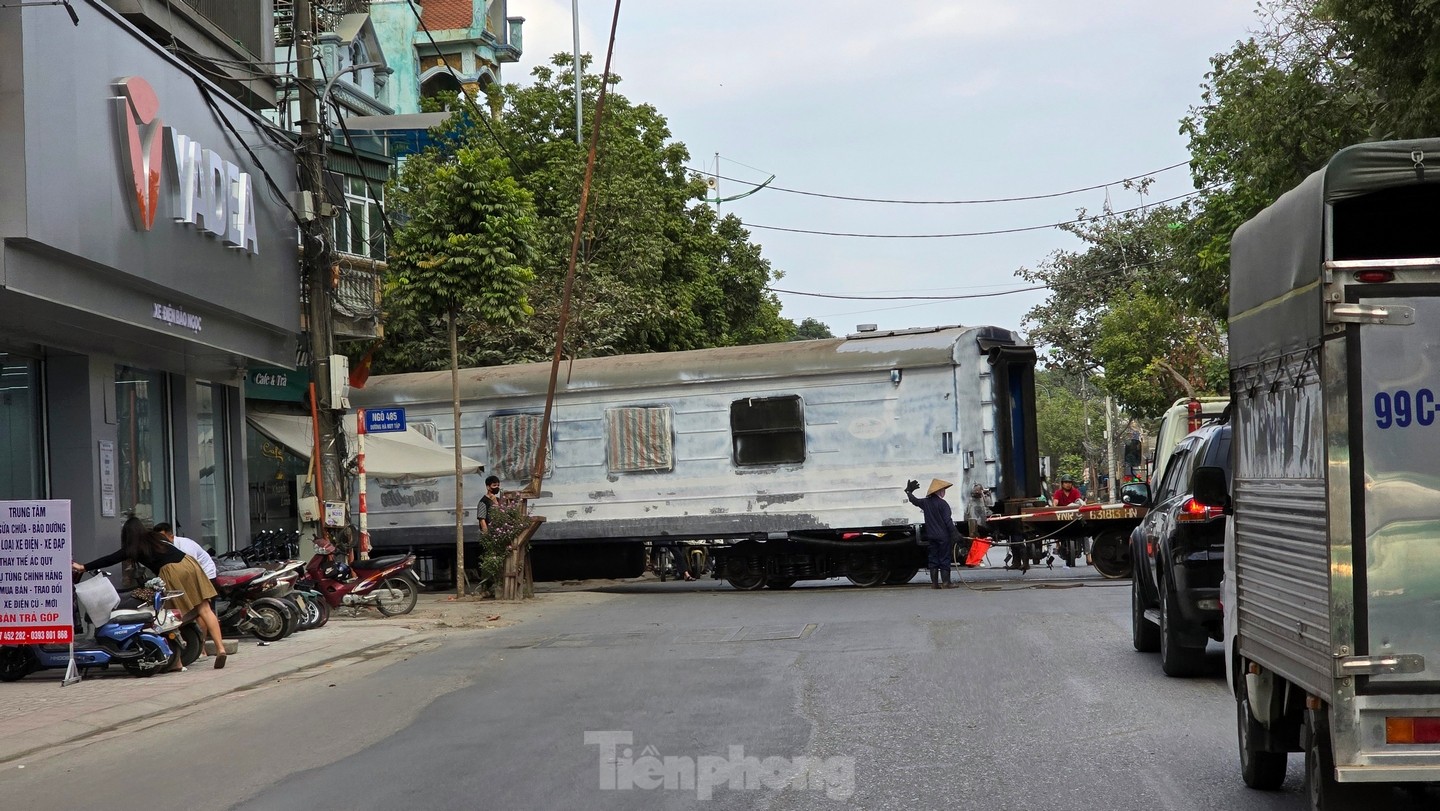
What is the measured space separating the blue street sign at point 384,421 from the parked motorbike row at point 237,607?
68.1 inches

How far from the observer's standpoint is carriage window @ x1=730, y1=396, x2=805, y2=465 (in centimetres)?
2119

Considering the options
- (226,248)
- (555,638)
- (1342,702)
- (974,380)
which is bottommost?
(555,638)

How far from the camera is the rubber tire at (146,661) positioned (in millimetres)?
13109

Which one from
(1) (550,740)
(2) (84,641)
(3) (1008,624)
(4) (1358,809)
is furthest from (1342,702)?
(2) (84,641)

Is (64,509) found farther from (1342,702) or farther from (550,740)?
(1342,702)

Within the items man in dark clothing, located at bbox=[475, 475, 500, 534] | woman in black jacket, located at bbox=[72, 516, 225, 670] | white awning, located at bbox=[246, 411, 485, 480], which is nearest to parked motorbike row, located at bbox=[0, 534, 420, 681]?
woman in black jacket, located at bbox=[72, 516, 225, 670]

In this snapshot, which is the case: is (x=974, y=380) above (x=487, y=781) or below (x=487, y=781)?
above

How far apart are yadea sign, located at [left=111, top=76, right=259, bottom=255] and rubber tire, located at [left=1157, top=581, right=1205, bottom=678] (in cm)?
1049

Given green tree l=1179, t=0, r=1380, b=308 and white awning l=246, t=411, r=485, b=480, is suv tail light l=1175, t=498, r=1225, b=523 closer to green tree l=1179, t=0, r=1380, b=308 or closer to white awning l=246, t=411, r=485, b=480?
green tree l=1179, t=0, r=1380, b=308

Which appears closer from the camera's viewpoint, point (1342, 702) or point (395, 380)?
point (1342, 702)

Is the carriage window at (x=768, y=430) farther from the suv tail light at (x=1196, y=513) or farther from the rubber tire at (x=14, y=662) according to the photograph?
the suv tail light at (x=1196, y=513)

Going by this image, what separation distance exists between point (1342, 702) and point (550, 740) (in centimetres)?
510

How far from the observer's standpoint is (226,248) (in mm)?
17266

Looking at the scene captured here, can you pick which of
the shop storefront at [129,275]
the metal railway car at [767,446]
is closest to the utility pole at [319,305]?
the shop storefront at [129,275]
